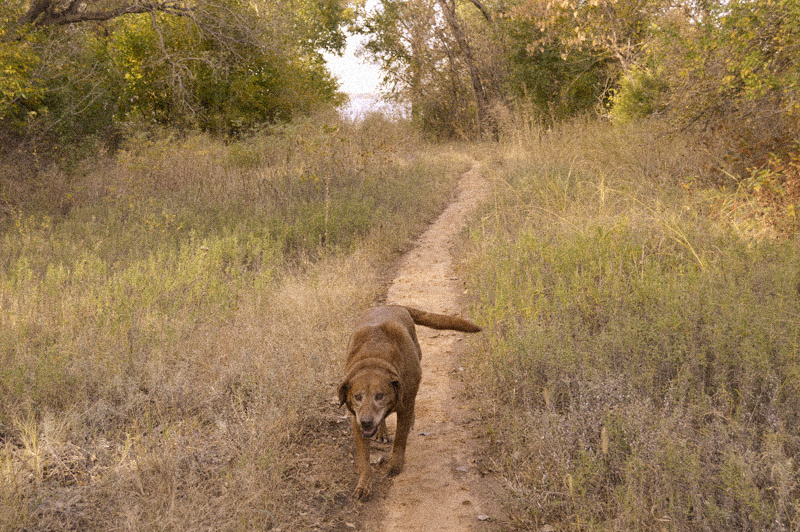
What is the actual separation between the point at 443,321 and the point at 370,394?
1.25 m

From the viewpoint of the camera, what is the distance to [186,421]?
4.09m

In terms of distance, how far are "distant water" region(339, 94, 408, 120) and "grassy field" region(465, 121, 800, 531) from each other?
54.1ft

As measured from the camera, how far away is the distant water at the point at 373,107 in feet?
76.6

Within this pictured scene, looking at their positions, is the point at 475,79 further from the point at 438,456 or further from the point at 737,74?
the point at 438,456

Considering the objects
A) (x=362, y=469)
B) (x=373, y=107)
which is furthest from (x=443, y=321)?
(x=373, y=107)

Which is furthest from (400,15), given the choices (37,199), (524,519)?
(524,519)

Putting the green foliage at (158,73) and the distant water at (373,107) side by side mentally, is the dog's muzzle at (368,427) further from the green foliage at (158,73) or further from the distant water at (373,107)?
the distant water at (373,107)

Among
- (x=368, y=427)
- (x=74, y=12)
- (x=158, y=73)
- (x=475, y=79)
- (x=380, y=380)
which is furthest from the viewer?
(x=475, y=79)

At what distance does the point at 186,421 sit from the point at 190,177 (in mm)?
9160

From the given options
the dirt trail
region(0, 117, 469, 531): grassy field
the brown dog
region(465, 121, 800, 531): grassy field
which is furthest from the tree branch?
the brown dog

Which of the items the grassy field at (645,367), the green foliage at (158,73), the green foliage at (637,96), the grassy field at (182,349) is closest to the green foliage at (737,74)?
the grassy field at (645,367)

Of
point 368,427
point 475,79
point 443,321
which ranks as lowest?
point 368,427

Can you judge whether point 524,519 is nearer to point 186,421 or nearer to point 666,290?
point 186,421

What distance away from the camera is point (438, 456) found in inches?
166
